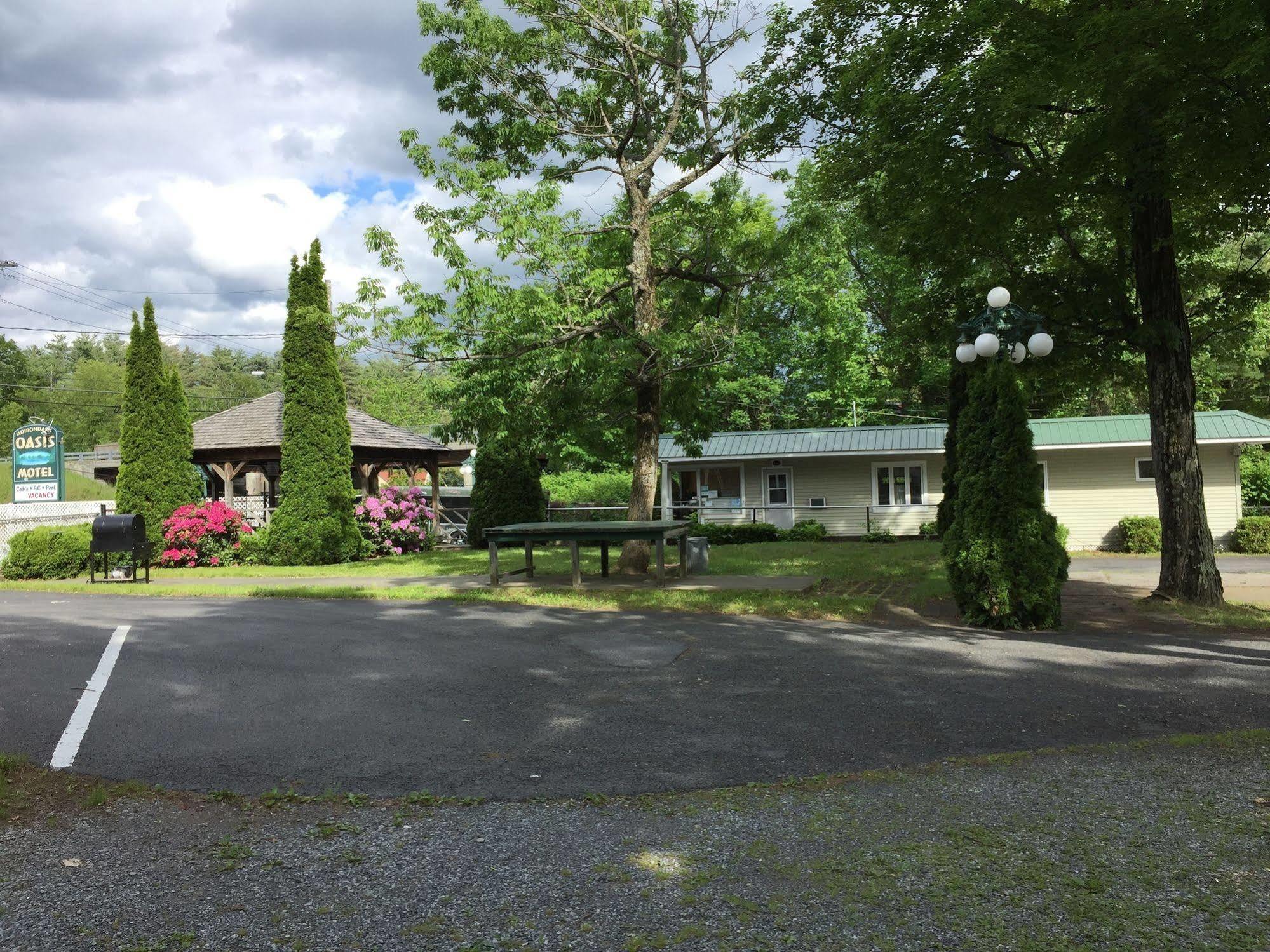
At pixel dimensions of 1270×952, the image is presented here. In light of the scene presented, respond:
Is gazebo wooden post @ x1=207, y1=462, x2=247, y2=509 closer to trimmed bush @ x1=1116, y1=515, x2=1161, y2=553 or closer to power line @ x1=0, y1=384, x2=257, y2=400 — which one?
trimmed bush @ x1=1116, y1=515, x2=1161, y2=553

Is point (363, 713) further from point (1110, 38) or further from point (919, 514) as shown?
point (919, 514)

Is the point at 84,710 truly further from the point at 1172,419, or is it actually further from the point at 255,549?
the point at 255,549

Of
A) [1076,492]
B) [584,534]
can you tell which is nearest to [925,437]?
[1076,492]

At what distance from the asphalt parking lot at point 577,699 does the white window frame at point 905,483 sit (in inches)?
690

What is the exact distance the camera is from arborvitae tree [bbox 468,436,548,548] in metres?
23.4

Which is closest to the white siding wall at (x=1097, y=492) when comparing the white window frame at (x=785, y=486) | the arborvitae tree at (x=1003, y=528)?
the white window frame at (x=785, y=486)

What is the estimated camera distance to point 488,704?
A: 6.29 metres

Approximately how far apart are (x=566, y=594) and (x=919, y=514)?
53.9 ft

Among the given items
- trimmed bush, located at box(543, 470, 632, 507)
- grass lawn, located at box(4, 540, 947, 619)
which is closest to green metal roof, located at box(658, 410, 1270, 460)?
trimmed bush, located at box(543, 470, 632, 507)

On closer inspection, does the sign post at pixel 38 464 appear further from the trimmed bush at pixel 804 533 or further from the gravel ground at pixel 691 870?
the gravel ground at pixel 691 870

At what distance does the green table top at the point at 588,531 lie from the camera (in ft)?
41.7

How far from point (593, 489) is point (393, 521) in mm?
11741

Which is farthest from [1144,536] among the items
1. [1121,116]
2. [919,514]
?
[1121,116]

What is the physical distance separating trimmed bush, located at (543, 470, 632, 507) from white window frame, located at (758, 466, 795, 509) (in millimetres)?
4953
